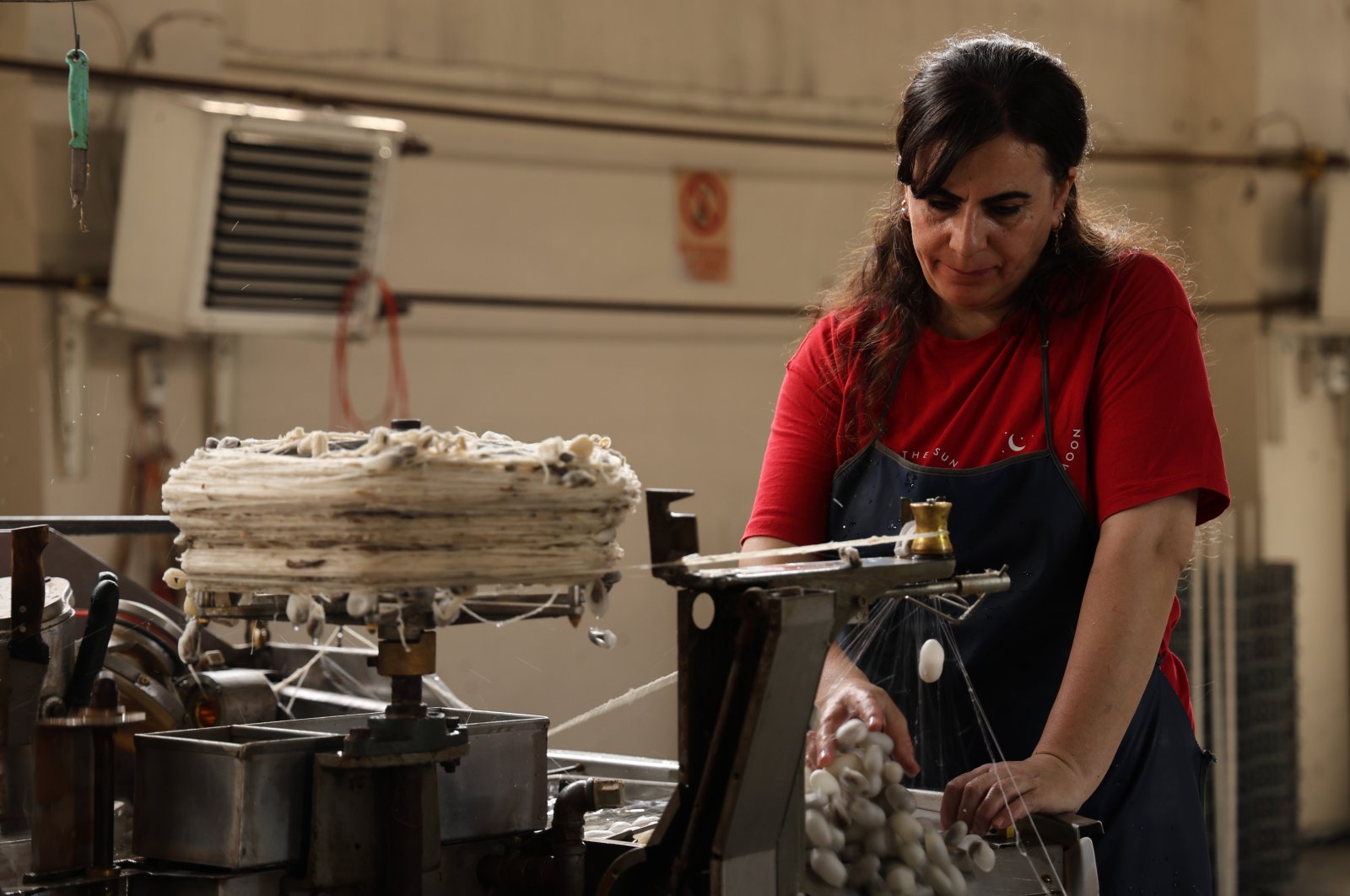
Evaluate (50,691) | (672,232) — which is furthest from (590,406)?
(50,691)

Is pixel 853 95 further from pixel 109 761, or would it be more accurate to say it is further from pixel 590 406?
pixel 109 761

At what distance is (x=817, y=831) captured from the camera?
960 mm

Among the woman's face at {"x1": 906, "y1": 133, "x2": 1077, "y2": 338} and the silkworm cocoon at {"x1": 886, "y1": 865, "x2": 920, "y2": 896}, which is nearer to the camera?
the silkworm cocoon at {"x1": 886, "y1": 865, "x2": 920, "y2": 896}

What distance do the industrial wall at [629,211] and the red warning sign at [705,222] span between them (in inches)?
1.4

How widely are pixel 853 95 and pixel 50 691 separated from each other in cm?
335

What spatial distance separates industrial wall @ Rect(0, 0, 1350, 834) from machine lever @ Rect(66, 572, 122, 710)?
145 cm

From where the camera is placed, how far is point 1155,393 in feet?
4.12

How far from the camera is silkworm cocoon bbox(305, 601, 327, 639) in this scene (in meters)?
0.85

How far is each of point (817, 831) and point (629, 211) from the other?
9.55ft

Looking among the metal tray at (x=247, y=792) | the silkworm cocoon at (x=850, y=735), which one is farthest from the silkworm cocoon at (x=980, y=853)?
the metal tray at (x=247, y=792)

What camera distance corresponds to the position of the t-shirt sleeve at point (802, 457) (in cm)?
145

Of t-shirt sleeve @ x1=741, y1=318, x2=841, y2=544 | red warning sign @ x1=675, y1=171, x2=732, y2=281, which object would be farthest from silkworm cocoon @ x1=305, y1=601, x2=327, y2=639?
red warning sign @ x1=675, y1=171, x2=732, y2=281

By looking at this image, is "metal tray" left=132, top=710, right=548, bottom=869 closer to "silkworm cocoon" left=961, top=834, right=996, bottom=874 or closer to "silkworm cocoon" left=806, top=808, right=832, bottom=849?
"silkworm cocoon" left=806, top=808, right=832, bottom=849

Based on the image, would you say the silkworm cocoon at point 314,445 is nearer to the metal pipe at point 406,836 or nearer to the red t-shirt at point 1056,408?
the metal pipe at point 406,836
